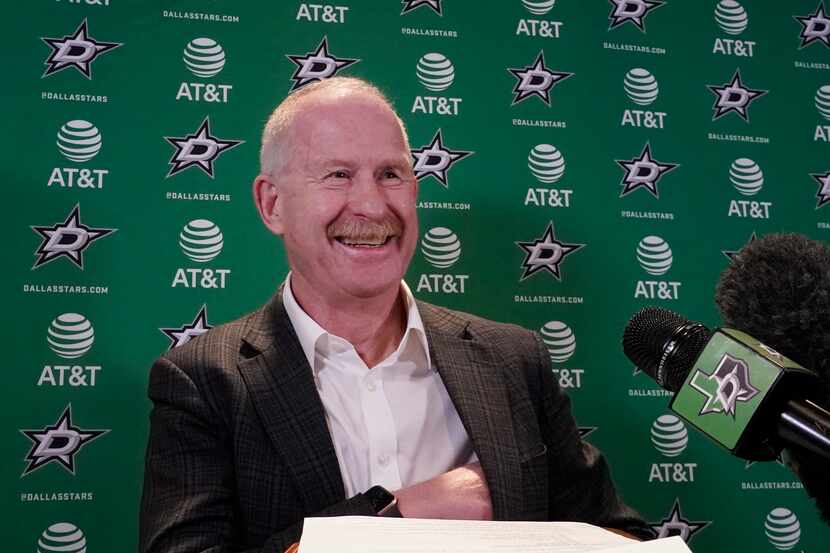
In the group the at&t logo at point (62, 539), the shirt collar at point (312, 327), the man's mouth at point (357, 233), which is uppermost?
the man's mouth at point (357, 233)

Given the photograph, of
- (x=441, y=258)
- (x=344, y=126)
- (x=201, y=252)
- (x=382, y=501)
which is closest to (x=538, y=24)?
(x=441, y=258)

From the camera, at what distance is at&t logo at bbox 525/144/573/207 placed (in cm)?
212

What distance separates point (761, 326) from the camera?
72 centimetres

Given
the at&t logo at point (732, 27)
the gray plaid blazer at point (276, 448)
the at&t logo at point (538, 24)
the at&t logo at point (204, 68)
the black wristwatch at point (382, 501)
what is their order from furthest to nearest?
the at&t logo at point (732, 27), the at&t logo at point (538, 24), the at&t logo at point (204, 68), the gray plaid blazer at point (276, 448), the black wristwatch at point (382, 501)

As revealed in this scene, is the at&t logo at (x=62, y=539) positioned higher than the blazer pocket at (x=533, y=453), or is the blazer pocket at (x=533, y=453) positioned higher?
the blazer pocket at (x=533, y=453)

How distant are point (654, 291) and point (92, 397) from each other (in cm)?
165

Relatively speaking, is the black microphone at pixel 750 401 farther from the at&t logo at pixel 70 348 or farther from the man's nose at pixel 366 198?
the at&t logo at pixel 70 348

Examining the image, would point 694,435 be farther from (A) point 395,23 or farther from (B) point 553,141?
(A) point 395,23

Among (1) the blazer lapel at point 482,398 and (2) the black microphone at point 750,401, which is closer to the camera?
(2) the black microphone at point 750,401

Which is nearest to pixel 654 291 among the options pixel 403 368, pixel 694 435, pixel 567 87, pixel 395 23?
pixel 694 435

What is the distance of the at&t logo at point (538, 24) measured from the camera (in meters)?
2.17

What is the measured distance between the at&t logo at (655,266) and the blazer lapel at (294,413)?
1196 mm

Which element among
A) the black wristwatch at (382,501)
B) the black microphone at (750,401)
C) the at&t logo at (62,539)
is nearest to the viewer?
the black microphone at (750,401)

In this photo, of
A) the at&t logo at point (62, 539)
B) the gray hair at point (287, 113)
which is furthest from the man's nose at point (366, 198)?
the at&t logo at point (62, 539)
